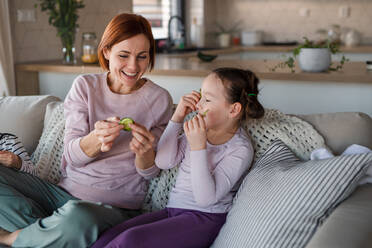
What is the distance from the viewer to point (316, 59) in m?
2.46

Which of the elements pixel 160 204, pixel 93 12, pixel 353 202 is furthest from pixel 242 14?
pixel 353 202

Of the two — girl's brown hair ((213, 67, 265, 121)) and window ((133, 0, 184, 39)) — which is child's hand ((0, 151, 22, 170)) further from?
window ((133, 0, 184, 39))

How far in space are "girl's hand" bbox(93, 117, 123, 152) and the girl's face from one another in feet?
0.99

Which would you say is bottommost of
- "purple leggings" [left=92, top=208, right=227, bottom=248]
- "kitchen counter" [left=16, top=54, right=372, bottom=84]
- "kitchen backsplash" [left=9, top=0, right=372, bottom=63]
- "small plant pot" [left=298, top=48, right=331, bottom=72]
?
"purple leggings" [left=92, top=208, right=227, bottom=248]

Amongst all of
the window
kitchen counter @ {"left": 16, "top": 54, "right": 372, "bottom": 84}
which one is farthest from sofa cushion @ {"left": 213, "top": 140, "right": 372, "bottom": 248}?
the window

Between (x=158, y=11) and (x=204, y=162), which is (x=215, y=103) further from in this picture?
(x=158, y=11)

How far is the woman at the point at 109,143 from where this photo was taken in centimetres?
152

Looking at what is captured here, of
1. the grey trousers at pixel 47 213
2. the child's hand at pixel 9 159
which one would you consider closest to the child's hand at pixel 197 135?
the grey trousers at pixel 47 213

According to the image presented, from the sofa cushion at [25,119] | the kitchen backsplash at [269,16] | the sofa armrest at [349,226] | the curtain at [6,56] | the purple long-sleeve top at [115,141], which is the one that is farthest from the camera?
the kitchen backsplash at [269,16]

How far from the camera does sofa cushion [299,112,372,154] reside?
155cm

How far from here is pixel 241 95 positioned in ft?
5.09

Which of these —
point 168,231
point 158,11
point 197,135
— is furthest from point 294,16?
point 168,231

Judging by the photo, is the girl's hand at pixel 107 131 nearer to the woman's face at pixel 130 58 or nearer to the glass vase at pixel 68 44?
the woman's face at pixel 130 58

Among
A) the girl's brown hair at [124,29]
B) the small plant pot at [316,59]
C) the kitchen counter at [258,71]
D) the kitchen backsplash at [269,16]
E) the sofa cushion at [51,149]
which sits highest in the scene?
the kitchen backsplash at [269,16]
